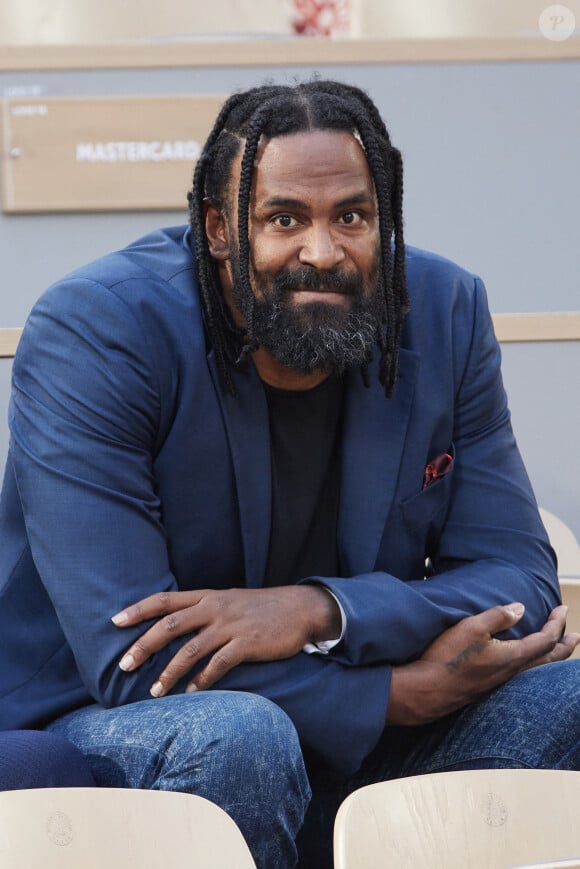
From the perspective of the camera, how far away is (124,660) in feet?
5.87

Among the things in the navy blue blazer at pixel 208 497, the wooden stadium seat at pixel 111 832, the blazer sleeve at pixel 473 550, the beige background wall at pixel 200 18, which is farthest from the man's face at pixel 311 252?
the beige background wall at pixel 200 18

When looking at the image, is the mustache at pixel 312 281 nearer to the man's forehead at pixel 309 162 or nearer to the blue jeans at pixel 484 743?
the man's forehead at pixel 309 162

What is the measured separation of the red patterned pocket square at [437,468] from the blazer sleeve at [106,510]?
38cm

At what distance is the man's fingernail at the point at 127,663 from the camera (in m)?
1.79

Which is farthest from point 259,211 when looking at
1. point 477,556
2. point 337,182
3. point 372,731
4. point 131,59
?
point 131,59

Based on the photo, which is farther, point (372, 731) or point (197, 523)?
point (197, 523)

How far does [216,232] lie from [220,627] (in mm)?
666

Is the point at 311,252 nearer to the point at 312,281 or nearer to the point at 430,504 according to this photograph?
the point at 312,281

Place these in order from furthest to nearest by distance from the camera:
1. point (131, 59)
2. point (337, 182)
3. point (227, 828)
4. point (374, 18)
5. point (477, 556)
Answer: point (374, 18) → point (131, 59) → point (477, 556) → point (337, 182) → point (227, 828)

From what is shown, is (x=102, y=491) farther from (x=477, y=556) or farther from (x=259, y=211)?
(x=477, y=556)

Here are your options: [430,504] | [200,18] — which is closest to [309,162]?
[430,504]

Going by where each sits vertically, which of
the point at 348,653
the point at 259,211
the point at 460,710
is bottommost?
the point at 460,710

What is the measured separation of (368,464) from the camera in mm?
2076

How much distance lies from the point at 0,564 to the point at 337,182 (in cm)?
79
